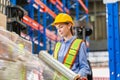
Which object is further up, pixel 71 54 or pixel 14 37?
pixel 14 37

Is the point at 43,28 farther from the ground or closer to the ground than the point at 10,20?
closer to the ground

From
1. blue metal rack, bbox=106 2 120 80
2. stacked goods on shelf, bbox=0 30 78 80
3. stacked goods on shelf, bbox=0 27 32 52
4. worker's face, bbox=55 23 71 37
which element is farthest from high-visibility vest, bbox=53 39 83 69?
blue metal rack, bbox=106 2 120 80

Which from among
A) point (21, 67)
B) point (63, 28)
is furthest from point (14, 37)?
point (63, 28)

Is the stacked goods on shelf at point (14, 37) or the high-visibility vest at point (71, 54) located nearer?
the stacked goods on shelf at point (14, 37)

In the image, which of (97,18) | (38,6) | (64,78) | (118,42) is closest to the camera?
(64,78)

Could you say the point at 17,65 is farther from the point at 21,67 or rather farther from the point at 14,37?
the point at 14,37

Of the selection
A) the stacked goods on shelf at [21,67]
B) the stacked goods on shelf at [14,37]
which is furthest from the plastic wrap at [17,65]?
the stacked goods on shelf at [14,37]

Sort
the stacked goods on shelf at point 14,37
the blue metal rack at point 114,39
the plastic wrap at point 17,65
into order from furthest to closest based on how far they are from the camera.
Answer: the blue metal rack at point 114,39 < the stacked goods on shelf at point 14,37 < the plastic wrap at point 17,65

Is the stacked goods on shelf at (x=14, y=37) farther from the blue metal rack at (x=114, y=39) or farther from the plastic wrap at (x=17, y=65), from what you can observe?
the blue metal rack at (x=114, y=39)

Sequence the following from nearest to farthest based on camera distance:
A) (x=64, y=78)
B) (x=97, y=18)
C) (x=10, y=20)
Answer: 1. (x=64, y=78)
2. (x=10, y=20)
3. (x=97, y=18)

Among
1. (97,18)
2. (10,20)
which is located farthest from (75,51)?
(97,18)

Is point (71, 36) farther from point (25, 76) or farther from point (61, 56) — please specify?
point (25, 76)

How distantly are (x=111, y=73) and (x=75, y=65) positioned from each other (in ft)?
3.89

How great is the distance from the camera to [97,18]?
21.6 meters
